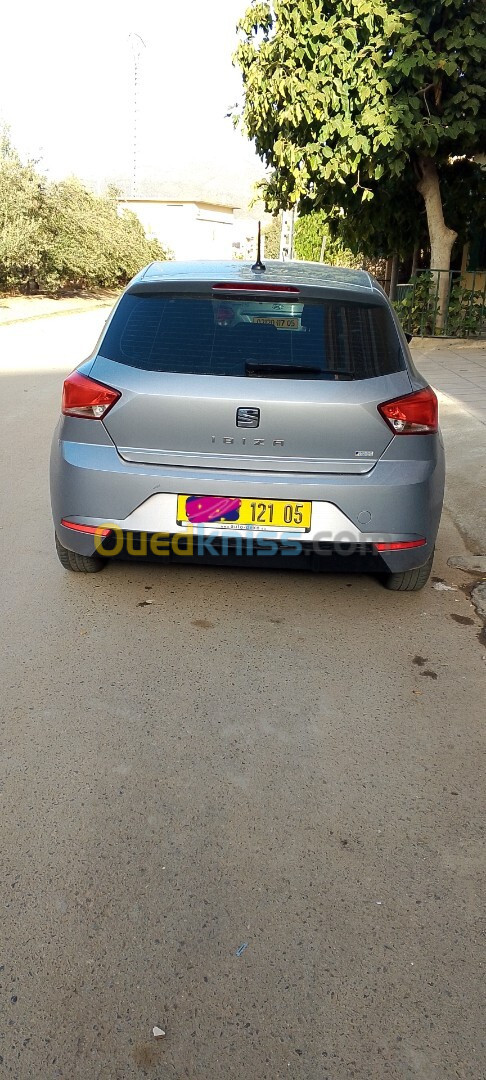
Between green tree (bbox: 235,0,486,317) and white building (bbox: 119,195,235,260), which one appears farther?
white building (bbox: 119,195,235,260)

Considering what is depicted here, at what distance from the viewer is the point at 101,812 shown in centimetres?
302

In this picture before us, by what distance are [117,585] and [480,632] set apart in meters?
1.80

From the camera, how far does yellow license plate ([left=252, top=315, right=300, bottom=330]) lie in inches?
175

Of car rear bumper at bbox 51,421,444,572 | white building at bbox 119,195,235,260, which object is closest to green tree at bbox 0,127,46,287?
car rear bumper at bbox 51,421,444,572

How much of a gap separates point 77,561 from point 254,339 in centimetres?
147

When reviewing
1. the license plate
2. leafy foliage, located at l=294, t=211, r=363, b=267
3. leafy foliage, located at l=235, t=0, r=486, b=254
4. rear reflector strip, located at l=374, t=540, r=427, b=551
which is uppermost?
leafy foliage, located at l=235, t=0, r=486, b=254

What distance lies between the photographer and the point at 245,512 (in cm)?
433

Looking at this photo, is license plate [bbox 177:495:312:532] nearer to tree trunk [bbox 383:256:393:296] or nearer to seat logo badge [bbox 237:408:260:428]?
seat logo badge [bbox 237:408:260:428]

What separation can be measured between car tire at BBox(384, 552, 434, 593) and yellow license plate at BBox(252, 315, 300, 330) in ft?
4.27

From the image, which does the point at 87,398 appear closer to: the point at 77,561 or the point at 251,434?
the point at 251,434

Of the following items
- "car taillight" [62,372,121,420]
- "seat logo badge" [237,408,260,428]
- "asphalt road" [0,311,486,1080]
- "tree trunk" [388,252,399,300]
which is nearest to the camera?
"asphalt road" [0,311,486,1080]

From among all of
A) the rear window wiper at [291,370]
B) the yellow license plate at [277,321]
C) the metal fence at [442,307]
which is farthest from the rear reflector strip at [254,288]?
the metal fence at [442,307]

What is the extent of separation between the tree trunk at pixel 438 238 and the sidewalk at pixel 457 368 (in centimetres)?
84

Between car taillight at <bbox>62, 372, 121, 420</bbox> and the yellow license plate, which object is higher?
the yellow license plate
